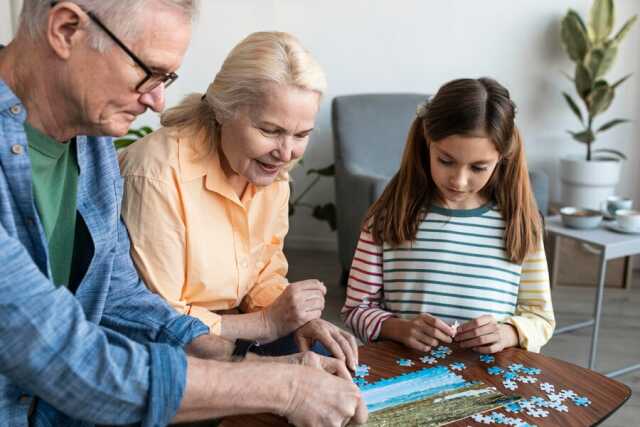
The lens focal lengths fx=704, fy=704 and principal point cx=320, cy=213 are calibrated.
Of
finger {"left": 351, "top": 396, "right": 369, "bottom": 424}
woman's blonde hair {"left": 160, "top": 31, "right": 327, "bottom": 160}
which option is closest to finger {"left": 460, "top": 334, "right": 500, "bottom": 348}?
finger {"left": 351, "top": 396, "right": 369, "bottom": 424}

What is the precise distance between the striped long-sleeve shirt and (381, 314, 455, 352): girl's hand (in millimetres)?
164

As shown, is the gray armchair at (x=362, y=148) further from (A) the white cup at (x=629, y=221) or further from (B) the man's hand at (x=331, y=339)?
(B) the man's hand at (x=331, y=339)

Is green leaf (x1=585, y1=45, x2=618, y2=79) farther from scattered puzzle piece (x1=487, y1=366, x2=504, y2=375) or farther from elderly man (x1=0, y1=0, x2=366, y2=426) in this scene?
elderly man (x1=0, y1=0, x2=366, y2=426)

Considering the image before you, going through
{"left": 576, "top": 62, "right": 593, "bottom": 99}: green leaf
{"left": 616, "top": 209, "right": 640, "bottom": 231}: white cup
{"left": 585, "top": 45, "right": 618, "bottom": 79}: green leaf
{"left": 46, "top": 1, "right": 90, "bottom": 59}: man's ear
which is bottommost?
{"left": 616, "top": 209, "right": 640, "bottom": 231}: white cup

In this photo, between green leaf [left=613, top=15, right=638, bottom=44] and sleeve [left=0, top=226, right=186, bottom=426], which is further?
green leaf [left=613, top=15, right=638, bottom=44]

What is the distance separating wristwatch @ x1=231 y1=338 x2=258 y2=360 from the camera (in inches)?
61.9

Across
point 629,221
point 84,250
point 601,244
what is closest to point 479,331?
point 84,250

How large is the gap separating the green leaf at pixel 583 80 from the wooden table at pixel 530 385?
3.32 metres

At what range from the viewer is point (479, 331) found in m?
1.67

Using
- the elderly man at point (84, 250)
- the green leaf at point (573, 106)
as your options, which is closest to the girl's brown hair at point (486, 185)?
the elderly man at point (84, 250)

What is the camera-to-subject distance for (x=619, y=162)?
183 inches

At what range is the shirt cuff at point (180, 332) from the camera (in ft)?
5.15

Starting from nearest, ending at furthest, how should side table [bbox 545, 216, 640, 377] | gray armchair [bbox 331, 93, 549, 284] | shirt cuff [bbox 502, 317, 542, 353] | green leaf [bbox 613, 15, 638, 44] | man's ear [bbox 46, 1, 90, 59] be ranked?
man's ear [bbox 46, 1, 90, 59], shirt cuff [bbox 502, 317, 542, 353], side table [bbox 545, 216, 640, 377], gray armchair [bbox 331, 93, 549, 284], green leaf [bbox 613, 15, 638, 44]

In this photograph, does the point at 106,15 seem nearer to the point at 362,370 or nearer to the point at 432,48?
the point at 362,370
